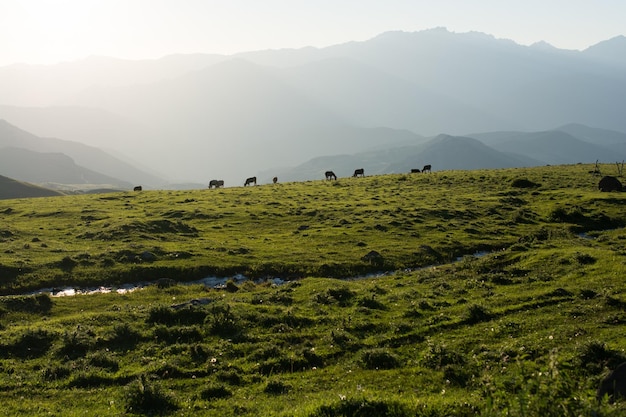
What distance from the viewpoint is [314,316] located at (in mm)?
21625

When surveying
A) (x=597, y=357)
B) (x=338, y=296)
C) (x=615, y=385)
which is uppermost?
(x=615, y=385)

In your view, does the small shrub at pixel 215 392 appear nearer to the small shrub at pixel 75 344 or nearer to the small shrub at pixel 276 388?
the small shrub at pixel 276 388

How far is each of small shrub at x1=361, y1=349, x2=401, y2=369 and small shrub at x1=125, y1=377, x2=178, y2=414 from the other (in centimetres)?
681

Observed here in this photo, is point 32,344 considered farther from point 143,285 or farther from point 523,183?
point 523,183

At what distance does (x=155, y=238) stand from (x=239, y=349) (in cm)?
2632

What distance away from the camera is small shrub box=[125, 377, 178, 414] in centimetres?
1277

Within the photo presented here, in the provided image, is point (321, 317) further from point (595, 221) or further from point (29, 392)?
point (595, 221)

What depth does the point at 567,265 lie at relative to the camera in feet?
89.6

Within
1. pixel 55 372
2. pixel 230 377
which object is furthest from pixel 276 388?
pixel 55 372

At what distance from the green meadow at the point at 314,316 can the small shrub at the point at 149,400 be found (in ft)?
0.20

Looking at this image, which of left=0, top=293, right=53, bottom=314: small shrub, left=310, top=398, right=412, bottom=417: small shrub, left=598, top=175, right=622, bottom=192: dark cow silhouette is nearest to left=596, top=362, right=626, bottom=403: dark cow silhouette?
left=310, top=398, right=412, bottom=417: small shrub

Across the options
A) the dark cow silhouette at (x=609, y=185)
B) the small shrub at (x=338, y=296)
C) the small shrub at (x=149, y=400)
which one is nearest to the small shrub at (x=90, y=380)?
the small shrub at (x=149, y=400)

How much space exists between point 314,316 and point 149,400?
1001 cm

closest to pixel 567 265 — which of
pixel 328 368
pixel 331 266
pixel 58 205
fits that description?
pixel 331 266
